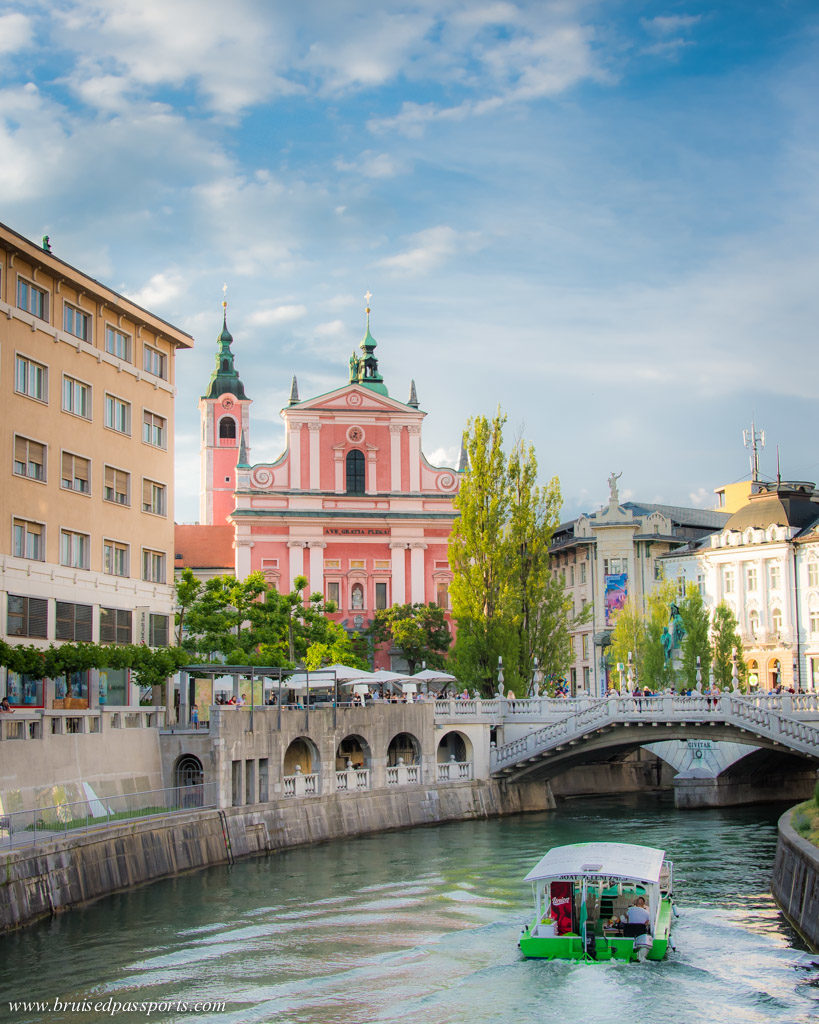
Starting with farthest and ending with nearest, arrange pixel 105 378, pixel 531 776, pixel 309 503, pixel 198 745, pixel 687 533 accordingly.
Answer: pixel 687 533 < pixel 309 503 < pixel 531 776 < pixel 105 378 < pixel 198 745

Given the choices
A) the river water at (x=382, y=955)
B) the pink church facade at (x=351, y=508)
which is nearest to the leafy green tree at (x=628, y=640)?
the pink church facade at (x=351, y=508)

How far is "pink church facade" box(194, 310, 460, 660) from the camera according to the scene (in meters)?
97.4

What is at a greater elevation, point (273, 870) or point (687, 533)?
point (687, 533)

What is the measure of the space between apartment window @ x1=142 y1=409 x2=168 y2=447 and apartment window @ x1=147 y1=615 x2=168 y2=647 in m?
7.17

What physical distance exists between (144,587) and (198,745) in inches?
444

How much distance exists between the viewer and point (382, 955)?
30.3 meters

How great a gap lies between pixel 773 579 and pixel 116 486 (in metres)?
55.5

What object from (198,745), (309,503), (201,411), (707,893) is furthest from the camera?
(201,411)

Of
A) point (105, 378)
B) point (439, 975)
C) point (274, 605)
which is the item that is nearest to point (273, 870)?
point (439, 975)

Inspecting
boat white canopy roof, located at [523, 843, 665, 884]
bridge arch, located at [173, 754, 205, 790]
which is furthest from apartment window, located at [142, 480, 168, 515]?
boat white canopy roof, located at [523, 843, 665, 884]

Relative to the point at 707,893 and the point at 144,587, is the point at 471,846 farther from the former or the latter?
the point at 144,587

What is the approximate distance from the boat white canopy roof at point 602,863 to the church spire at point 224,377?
391 feet

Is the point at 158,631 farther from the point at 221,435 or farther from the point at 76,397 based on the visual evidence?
the point at 221,435

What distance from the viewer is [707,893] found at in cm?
3816
